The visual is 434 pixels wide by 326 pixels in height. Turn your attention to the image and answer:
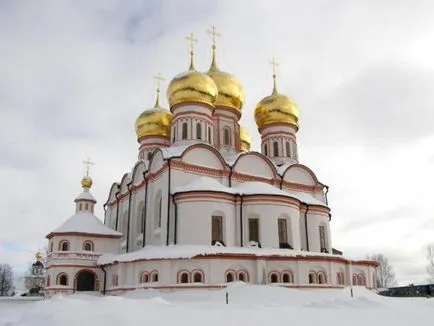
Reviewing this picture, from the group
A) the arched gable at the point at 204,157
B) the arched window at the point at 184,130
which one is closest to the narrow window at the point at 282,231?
the arched gable at the point at 204,157

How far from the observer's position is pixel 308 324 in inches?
361

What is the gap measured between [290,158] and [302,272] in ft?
36.0

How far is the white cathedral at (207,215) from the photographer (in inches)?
731

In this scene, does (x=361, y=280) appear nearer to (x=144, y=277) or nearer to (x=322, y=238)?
(x=322, y=238)

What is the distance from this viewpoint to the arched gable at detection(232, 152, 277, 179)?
2394cm

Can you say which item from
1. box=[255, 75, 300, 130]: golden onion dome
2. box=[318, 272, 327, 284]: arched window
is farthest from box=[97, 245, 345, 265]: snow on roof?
box=[255, 75, 300, 130]: golden onion dome

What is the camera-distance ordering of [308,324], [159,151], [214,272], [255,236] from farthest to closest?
[159,151] → [255,236] → [214,272] → [308,324]

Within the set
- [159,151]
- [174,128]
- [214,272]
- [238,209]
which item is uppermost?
[174,128]

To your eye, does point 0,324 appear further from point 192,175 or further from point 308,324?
point 192,175

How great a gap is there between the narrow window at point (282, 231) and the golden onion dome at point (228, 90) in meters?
9.39

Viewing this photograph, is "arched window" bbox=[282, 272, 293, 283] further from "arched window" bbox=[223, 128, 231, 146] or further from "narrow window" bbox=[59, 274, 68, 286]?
"narrow window" bbox=[59, 274, 68, 286]

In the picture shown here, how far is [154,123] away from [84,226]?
8.62 meters

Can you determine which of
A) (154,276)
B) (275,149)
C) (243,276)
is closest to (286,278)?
(243,276)

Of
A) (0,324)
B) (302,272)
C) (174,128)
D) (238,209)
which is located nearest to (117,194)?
(174,128)
